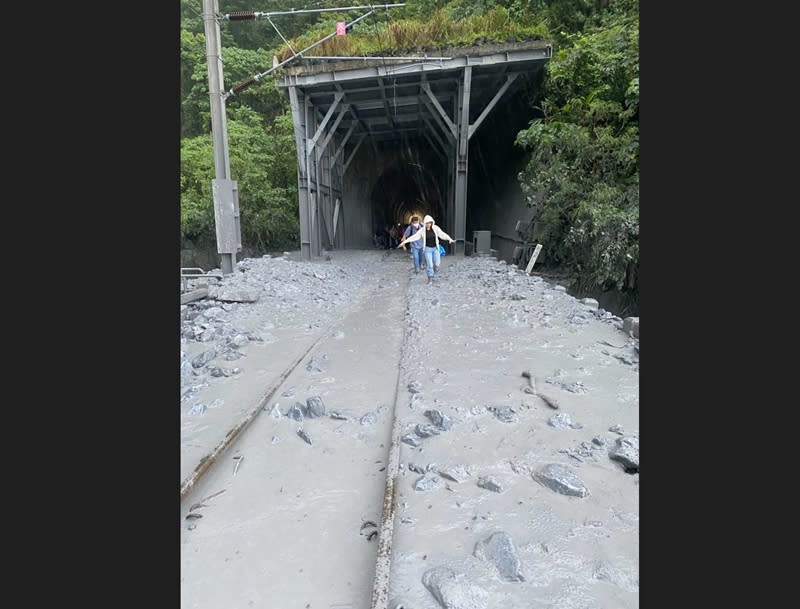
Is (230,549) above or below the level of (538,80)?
below

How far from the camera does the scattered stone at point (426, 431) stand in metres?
3.24

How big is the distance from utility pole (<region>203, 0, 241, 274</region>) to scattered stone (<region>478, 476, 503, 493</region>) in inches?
331

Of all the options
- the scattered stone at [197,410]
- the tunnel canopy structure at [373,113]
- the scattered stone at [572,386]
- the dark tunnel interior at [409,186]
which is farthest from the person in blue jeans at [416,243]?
the dark tunnel interior at [409,186]

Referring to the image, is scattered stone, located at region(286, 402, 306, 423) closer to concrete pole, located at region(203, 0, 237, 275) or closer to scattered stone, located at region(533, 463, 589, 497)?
scattered stone, located at region(533, 463, 589, 497)

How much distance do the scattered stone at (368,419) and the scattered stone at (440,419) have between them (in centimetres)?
42

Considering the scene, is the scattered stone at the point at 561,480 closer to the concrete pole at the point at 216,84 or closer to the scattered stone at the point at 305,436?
the scattered stone at the point at 305,436

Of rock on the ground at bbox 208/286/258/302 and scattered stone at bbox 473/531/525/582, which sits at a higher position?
Result: rock on the ground at bbox 208/286/258/302

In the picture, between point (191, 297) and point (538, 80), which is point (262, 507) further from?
point (538, 80)

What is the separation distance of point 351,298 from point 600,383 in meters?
5.44

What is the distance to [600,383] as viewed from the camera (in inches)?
163

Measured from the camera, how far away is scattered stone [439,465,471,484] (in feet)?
8.92

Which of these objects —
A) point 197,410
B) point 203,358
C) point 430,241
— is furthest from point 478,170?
point 197,410

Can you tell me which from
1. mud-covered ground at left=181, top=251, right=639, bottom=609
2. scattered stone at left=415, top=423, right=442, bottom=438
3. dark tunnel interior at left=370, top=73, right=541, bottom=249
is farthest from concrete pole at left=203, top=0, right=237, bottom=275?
dark tunnel interior at left=370, top=73, right=541, bottom=249

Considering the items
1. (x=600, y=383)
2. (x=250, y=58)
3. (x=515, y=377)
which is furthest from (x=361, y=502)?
(x=250, y=58)
